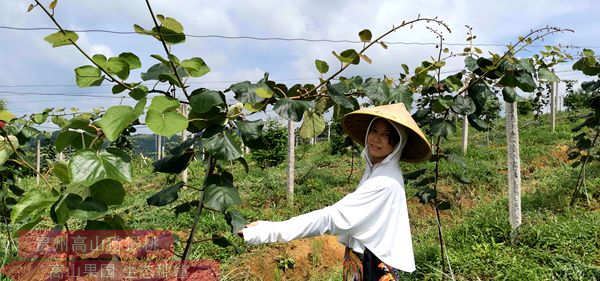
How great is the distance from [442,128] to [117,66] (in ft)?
5.76

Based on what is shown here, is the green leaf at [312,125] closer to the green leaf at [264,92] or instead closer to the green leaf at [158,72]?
the green leaf at [264,92]

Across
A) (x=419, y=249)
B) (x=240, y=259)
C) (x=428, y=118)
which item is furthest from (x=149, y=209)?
(x=428, y=118)

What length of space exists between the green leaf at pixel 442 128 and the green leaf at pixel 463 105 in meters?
0.18

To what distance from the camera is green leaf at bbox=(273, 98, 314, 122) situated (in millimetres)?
1304

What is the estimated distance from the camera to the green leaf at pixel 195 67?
114cm

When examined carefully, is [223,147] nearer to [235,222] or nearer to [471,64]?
[235,222]

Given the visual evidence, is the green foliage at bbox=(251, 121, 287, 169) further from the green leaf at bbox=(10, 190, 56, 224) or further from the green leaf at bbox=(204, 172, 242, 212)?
the green leaf at bbox=(10, 190, 56, 224)

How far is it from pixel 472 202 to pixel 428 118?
3.35 meters

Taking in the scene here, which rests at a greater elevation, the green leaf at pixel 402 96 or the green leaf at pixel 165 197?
the green leaf at pixel 402 96

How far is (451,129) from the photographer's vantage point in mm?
2307

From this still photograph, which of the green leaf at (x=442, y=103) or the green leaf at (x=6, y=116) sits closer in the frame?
the green leaf at (x=6, y=116)

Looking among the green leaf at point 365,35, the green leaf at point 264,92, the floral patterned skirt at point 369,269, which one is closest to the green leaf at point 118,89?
the green leaf at point 264,92

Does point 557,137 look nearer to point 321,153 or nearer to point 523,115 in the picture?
point 321,153

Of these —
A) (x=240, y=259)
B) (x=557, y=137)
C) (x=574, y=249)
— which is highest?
(x=557, y=137)
